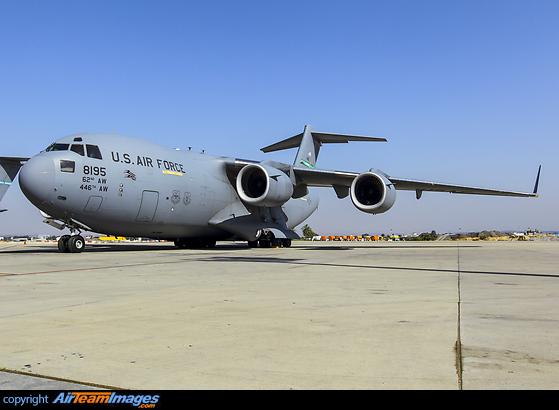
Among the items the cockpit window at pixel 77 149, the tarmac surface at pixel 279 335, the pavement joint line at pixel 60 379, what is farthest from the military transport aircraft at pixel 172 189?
the pavement joint line at pixel 60 379

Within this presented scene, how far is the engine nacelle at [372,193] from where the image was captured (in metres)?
17.7

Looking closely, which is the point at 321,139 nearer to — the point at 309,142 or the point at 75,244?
the point at 309,142

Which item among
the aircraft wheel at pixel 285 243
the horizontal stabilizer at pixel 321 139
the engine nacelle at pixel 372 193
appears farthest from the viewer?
the horizontal stabilizer at pixel 321 139

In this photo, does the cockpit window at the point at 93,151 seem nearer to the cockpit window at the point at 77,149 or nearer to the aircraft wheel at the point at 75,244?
the cockpit window at the point at 77,149

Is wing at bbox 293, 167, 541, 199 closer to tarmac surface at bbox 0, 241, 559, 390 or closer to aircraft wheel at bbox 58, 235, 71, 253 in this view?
aircraft wheel at bbox 58, 235, 71, 253

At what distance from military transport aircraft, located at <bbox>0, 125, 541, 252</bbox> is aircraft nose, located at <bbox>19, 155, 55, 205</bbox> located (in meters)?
0.03

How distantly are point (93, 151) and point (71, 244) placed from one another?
296cm

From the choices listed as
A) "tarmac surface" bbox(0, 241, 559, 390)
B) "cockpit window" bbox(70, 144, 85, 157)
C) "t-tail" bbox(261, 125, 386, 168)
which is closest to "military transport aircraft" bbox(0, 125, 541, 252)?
"cockpit window" bbox(70, 144, 85, 157)

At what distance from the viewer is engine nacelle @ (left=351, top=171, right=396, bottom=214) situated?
17.7m

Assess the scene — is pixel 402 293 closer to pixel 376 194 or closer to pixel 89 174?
pixel 89 174

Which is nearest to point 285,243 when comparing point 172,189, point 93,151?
point 172,189
